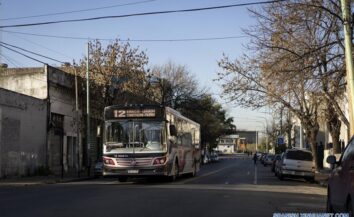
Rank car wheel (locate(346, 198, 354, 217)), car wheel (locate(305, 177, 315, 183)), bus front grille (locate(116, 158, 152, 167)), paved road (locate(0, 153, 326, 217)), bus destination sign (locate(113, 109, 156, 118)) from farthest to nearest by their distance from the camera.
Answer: car wheel (locate(305, 177, 315, 183)) < bus destination sign (locate(113, 109, 156, 118)) < bus front grille (locate(116, 158, 152, 167)) < paved road (locate(0, 153, 326, 217)) < car wheel (locate(346, 198, 354, 217))

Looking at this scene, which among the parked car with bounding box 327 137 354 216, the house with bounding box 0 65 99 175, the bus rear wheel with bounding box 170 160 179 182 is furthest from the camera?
the house with bounding box 0 65 99 175

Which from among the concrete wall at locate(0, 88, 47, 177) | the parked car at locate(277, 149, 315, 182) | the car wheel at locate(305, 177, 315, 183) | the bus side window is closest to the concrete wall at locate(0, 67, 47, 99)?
the concrete wall at locate(0, 88, 47, 177)

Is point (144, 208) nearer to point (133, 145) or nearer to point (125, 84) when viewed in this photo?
point (133, 145)

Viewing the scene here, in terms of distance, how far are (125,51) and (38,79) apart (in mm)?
7029

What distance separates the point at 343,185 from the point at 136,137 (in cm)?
1520

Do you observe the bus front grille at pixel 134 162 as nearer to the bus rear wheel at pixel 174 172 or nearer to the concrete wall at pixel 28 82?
the bus rear wheel at pixel 174 172

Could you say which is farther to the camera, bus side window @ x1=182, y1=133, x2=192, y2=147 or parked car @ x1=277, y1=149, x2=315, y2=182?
parked car @ x1=277, y1=149, x2=315, y2=182

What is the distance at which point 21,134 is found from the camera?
3550 cm

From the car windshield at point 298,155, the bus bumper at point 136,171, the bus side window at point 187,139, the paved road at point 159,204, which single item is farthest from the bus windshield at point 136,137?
the car windshield at point 298,155

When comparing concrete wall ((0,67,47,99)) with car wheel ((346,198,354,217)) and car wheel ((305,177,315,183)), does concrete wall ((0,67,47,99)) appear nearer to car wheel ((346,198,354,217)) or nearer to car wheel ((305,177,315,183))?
car wheel ((305,177,315,183))

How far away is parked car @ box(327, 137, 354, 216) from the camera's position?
31.4 feet

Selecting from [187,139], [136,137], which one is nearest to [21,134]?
[187,139]

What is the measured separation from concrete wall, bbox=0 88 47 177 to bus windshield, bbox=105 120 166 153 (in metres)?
10.4

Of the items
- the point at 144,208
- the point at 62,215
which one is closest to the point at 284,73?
the point at 144,208
